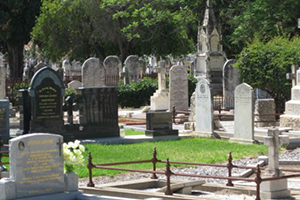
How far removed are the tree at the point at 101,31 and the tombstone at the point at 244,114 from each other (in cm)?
2393

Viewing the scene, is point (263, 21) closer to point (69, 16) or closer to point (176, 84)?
point (176, 84)

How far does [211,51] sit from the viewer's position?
38312mm

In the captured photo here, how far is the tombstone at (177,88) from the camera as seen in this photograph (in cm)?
2992

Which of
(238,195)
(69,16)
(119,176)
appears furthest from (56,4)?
(238,195)

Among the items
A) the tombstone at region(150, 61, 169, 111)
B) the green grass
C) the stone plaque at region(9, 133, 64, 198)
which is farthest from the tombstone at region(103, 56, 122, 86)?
the stone plaque at region(9, 133, 64, 198)

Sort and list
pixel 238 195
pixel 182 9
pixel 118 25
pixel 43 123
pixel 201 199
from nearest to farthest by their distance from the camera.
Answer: pixel 201 199
pixel 238 195
pixel 43 123
pixel 182 9
pixel 118 25

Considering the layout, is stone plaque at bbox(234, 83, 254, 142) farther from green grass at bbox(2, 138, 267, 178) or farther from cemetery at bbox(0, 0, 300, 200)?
green grass at bbox(2, 138, 267, 178)

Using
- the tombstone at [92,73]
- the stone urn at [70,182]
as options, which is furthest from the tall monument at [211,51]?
the stone urn at [70,182]

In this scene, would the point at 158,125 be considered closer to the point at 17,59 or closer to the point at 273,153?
the point at 273,153

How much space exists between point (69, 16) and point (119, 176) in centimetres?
3320

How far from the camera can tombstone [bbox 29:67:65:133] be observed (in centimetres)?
1870

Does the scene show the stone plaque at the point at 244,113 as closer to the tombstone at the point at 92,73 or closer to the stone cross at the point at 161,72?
the stone cross at the point at 161,72

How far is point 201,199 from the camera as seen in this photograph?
440 inches

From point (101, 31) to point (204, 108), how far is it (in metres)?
25.8
